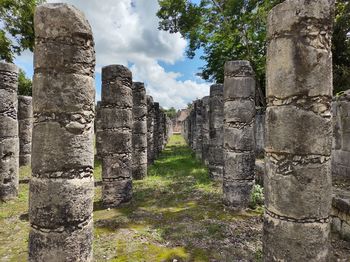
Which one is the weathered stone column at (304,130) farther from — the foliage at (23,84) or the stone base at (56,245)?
the foliage at (23,84)

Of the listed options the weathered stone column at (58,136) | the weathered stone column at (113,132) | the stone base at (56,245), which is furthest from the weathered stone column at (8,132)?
the stone base at (56,245)

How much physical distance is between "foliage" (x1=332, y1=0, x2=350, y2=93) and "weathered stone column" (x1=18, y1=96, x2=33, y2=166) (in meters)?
14.2

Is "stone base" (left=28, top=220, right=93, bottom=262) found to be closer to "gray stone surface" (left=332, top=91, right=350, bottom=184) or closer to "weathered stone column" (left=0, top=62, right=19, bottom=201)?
"weathered stone column" (left=0, top=62, right=19, bottom=201)

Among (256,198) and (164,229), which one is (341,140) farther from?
(164,229)

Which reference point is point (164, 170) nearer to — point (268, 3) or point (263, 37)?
point (263, 37)

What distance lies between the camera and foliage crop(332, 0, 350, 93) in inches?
565

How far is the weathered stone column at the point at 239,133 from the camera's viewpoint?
8359 millimetres

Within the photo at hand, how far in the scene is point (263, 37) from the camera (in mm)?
17469

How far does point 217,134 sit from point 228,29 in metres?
8.88

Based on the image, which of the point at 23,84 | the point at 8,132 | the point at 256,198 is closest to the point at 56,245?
the point at 256,198

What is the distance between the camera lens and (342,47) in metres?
15.5

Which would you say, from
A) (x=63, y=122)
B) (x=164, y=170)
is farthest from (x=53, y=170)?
(x=164, y=170)

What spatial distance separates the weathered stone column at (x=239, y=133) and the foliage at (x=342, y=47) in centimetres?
811

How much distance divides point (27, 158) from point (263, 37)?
1380cm
